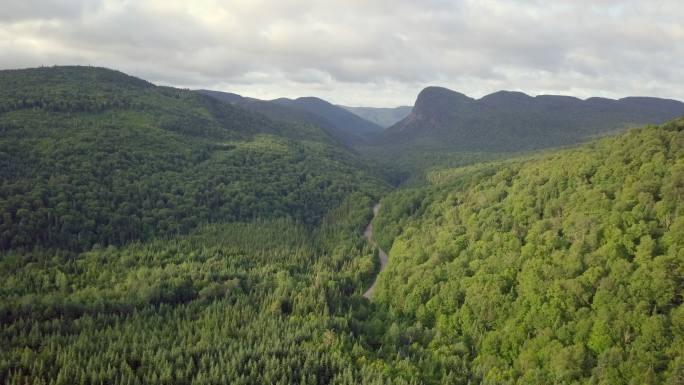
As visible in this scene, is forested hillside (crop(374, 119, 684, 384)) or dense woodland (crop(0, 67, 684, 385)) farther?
dense woodland (crop(0, 67, 684, 385))

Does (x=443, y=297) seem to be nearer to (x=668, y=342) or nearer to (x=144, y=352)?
(x=668, y=342)

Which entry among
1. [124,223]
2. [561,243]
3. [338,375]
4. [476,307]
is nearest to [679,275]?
[561,243]

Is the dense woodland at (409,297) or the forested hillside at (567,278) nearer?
the forested hillside at (567,278)

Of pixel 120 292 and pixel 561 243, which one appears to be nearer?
pixel 561 243

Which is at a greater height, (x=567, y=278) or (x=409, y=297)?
(x=567, y=278)

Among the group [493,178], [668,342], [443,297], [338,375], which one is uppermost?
[493,178]

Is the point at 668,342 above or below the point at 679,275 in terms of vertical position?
below

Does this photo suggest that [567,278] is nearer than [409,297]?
Yes

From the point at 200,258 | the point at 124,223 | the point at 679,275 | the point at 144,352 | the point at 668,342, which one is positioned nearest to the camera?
the point at 668,342
